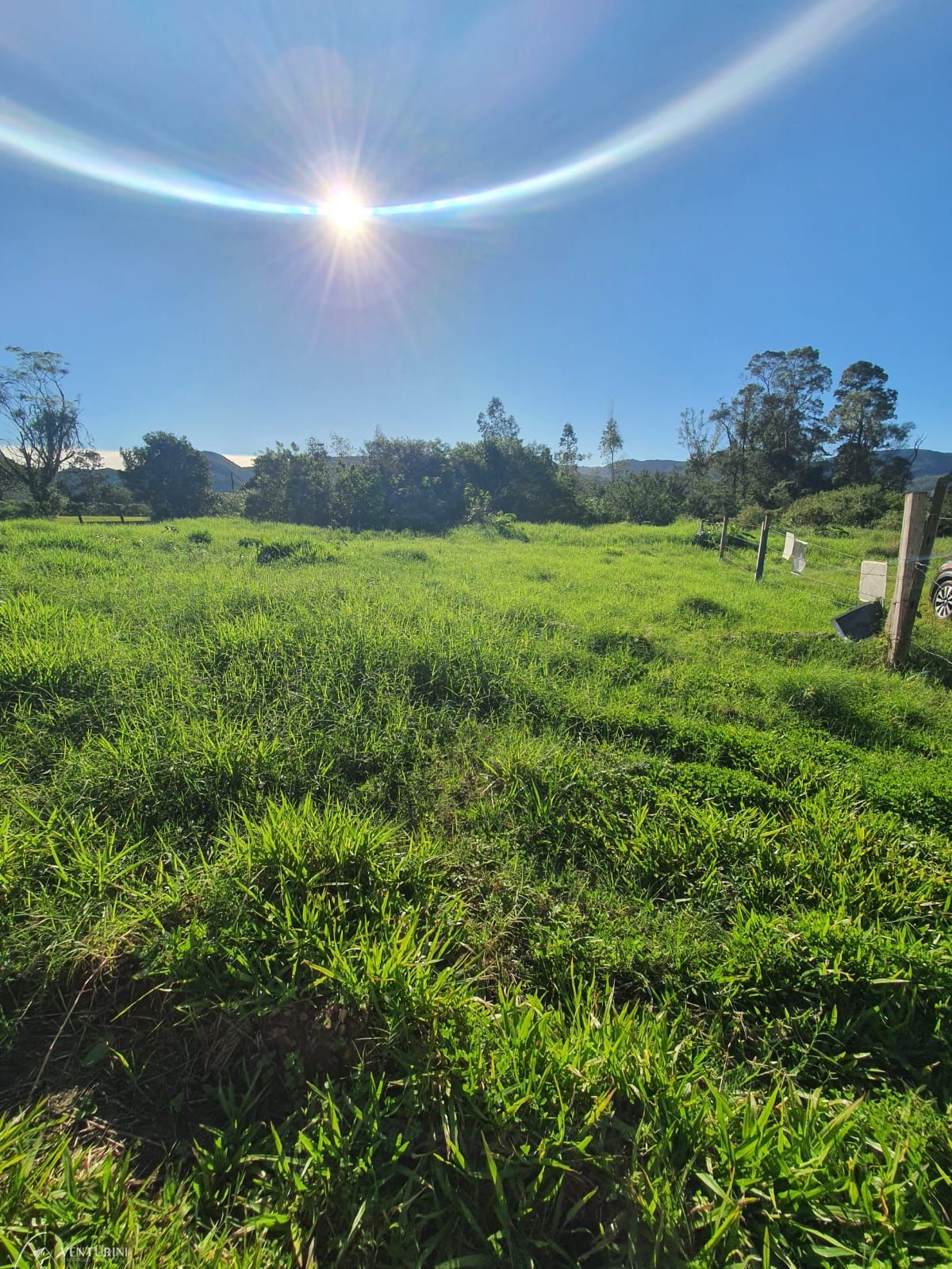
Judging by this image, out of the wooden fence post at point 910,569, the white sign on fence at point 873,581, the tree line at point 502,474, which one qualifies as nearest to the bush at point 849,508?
the tree line at point 502,474

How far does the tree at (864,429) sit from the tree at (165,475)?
41882 millimetres

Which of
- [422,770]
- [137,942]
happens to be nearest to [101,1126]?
[137,942]

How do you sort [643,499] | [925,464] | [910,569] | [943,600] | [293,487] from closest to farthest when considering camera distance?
[910,569], [943,600], [293,487], [643,499], [925,464]

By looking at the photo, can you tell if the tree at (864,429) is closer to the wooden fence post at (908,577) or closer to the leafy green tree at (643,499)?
the leafy green tree at (643,499)

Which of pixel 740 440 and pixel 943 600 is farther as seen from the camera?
pixel 740 440

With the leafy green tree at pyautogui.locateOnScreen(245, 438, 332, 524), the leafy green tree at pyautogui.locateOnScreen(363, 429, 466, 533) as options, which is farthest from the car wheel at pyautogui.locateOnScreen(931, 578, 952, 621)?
the leafy green tree at pyautogui.locateOnScreen(245, 438, 332, 524)

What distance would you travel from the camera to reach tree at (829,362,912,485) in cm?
3198

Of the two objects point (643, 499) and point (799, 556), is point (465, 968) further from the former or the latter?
point (643, 499)

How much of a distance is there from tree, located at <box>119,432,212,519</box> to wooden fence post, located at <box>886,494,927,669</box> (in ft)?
118

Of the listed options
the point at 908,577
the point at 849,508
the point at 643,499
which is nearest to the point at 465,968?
the point at 908,577

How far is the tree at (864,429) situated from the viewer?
105ft

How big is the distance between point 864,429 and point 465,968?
4203 cm

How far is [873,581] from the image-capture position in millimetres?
6270

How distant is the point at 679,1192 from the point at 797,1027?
74cm
